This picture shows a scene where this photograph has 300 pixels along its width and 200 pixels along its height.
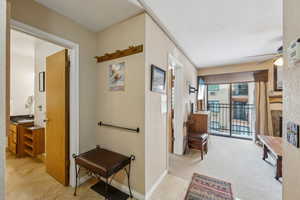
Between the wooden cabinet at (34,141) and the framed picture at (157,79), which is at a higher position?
the framed picture at (157,79)

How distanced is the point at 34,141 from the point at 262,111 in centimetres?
577

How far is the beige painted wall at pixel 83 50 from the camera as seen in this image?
1.40m

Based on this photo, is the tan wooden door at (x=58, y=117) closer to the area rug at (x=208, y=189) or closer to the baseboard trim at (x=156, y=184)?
the baseboard trim at (x=156, y=184)

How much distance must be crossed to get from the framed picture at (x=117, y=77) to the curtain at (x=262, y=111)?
13.5 ft

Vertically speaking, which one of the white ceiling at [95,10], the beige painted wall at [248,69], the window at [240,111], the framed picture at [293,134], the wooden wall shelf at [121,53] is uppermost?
the white ceiling at [95,10]

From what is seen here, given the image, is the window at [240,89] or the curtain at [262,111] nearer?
the curtain at [262,111]

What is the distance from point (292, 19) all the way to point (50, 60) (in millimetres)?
2808

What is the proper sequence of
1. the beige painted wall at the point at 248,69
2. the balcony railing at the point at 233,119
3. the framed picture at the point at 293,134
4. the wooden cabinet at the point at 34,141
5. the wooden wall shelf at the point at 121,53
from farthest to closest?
the balcony railing at the point at 233,119, the beige painted wall at the point at 248,69, the wooden cabinet at the point at 34,141, the wooden wall shelf at the point at 121,53, the framed picture at the point at 293,134

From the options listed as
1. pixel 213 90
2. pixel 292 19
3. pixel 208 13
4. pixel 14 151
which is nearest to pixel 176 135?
pixel 208 13

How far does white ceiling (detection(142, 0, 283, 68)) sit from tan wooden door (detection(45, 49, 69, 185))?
5.01 ft

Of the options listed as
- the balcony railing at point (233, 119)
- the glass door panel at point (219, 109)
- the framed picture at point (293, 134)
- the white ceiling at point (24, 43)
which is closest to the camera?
the framed picture at point (293, 134)

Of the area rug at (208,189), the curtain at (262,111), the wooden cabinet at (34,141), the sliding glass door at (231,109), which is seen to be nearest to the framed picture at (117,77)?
the area rug at (208,189)

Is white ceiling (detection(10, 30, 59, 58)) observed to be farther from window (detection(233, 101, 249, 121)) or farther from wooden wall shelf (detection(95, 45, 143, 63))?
window (detection(233, 101, 249, 121))

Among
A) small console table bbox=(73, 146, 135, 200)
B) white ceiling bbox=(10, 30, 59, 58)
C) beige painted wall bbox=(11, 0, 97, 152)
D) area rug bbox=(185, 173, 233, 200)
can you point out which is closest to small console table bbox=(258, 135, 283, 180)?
area rug bbox=(185, 173, 233, 200)
